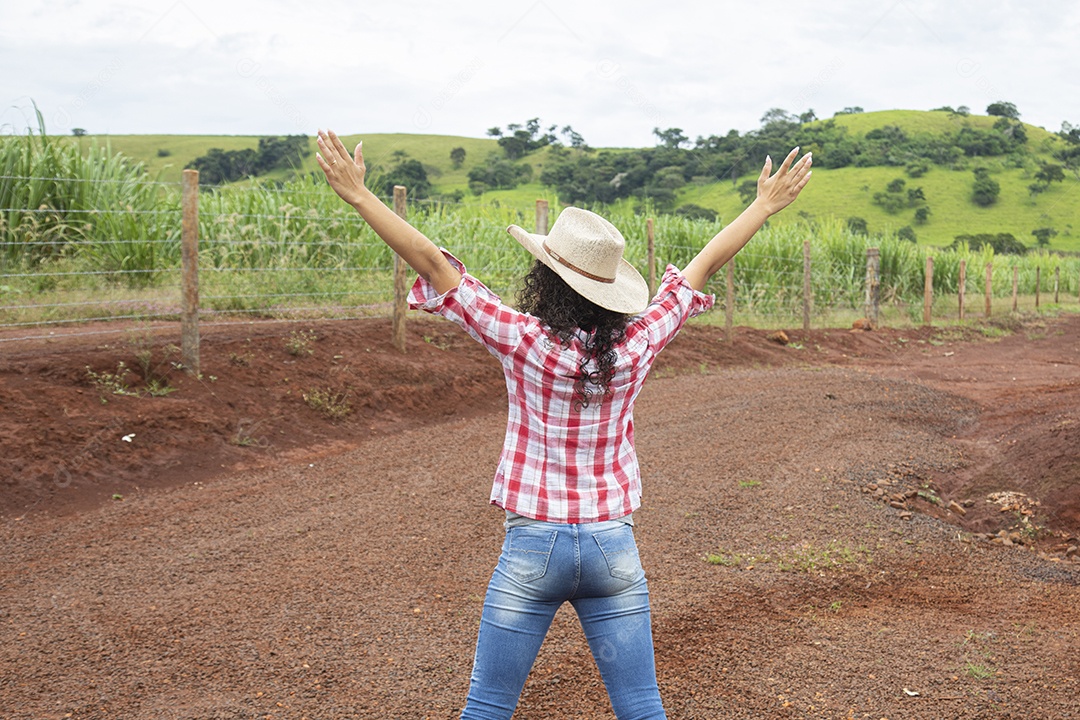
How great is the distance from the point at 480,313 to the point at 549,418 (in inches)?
11.6

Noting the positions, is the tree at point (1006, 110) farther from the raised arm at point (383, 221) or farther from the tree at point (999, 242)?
the raised arm at point (383, 221)

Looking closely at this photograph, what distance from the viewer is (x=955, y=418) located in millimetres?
9508

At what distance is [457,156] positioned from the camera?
74.9 meters

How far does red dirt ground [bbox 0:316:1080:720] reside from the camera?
3.63 metres

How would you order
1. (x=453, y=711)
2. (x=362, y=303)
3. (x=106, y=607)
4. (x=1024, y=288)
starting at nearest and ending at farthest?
(x=453, y=711) → (x=106, y=607) → (x=362, y=303) → (x=1024, y=288)

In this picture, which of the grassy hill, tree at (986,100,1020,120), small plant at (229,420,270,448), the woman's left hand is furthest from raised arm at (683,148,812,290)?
tree at (986,100,1020,120)

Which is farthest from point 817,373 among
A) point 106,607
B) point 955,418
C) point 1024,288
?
point 1024,288

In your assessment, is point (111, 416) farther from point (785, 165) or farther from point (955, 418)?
point (955, 418)

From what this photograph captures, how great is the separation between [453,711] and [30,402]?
4924 mm

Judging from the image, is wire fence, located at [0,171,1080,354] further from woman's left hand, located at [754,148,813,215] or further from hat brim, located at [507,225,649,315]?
woman's left hand, located at [754,148,813,215]

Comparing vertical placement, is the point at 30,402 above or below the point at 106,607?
above

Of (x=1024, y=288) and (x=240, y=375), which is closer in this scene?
(x=240, y=375)

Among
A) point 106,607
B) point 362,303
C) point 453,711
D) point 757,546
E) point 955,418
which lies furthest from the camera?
point 362,303

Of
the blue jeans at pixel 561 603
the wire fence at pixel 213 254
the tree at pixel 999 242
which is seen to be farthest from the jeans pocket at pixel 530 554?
the tree at pixel 999 242
